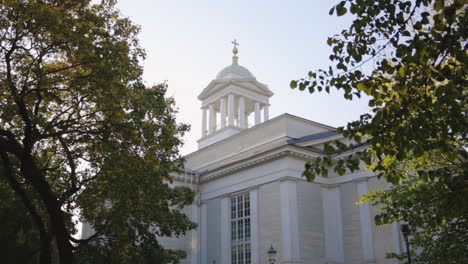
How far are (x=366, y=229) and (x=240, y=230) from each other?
791cm

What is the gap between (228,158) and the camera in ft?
121

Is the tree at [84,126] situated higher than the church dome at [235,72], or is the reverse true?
the church dome at [235,72]

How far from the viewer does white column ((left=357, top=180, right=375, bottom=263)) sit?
2758cm

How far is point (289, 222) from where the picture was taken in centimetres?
2808

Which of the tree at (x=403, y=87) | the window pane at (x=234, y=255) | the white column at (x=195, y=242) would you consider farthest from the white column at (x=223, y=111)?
the tree at (x=403, y=87)

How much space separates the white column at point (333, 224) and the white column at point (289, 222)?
2455 millimetres

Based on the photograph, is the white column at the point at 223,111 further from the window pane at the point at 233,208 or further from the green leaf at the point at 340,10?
the green leaf at the point at 340,10

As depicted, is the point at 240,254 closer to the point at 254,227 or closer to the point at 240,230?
the point at 240,230

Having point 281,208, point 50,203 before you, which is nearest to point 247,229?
point 281,208

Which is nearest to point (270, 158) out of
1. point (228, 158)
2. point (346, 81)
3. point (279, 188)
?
point (279, 188)

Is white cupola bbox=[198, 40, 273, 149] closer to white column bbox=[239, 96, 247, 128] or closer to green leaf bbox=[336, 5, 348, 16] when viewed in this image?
white column bbox=[239, 96, 247, 128]

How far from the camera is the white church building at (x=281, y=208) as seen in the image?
28172mm

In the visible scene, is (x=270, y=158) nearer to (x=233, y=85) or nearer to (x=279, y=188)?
(x=279, y=188)

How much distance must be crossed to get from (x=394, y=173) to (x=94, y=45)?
Answer: 33.5ft
